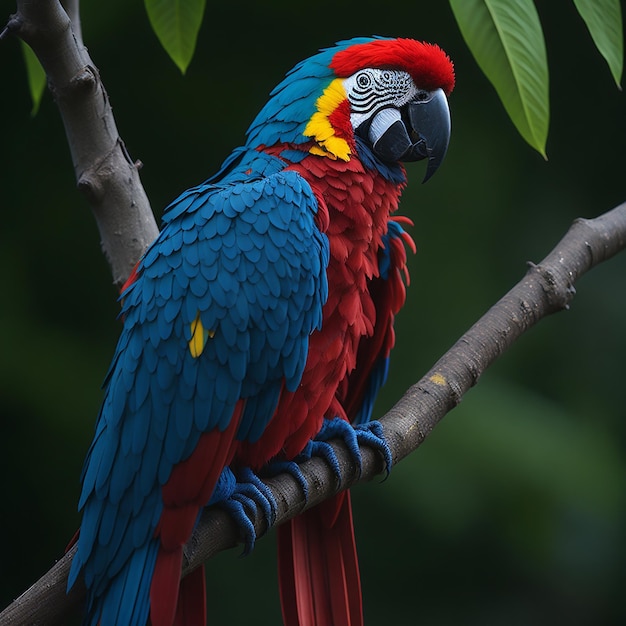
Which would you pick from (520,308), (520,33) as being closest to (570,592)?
(520,308)

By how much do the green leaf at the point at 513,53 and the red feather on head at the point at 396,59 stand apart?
27cm

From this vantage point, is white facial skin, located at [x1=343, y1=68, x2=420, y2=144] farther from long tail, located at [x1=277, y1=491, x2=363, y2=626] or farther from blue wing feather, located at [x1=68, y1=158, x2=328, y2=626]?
long tail, located at [x1=277, y1=491, x2=363, y2=626]

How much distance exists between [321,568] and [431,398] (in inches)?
11.2

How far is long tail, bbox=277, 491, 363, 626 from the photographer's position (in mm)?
1135

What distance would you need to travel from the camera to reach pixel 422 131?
1094 millimetres

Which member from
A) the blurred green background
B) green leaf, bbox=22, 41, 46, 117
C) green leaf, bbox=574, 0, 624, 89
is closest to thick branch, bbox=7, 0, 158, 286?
green leaf, bbox=22, 41, 46, 117

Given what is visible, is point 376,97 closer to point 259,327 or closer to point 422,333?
point 259,327

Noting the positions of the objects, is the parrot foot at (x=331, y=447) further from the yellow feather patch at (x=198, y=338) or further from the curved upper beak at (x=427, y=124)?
the curved upper beak at (x=427, y=124)

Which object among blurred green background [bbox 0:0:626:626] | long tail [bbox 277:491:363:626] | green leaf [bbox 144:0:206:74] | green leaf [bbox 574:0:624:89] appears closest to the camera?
green leaf [bbox 574:0:624:89]

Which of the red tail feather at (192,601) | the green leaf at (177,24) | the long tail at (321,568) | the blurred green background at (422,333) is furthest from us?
the blurred green background at (422,333)

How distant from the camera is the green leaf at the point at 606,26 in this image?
2.54 feet

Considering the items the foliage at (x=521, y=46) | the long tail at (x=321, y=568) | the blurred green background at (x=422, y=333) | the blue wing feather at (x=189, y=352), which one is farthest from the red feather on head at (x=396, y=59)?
the blurred green background at (x=422, y=333)

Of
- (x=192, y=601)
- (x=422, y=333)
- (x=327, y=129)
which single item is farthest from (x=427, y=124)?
(x=422, y=333)

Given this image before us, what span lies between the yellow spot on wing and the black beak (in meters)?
0.28
